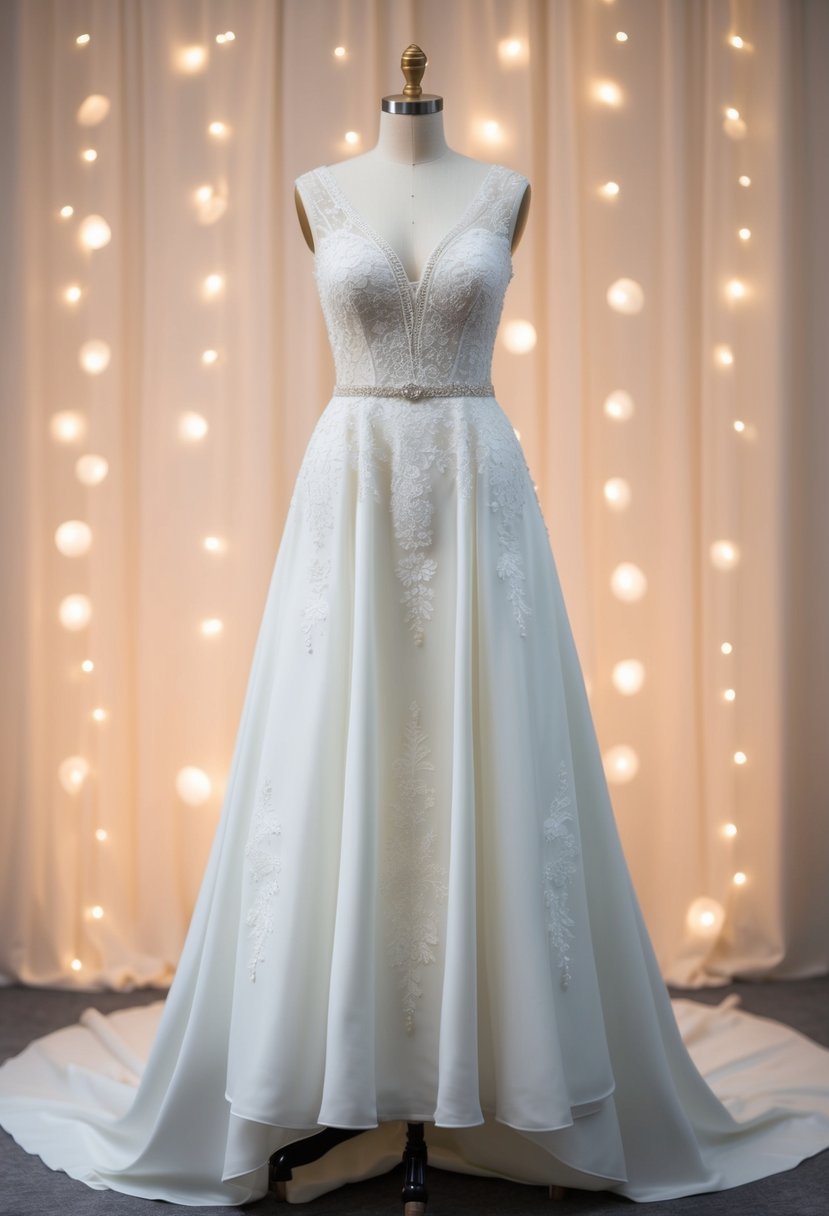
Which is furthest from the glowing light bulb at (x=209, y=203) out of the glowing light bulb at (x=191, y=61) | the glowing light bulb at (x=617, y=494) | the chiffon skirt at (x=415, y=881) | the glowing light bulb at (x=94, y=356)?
the chiffon skirt at (x=415, y=881)

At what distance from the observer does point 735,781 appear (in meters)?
3.21

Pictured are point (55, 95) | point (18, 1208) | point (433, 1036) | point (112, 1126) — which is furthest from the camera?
point (55, 95)

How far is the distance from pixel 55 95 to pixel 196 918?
6.83ft

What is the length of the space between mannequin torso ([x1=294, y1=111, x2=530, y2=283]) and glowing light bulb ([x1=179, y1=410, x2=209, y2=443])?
1070 mm

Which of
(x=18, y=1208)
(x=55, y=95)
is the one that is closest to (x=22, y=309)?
(x=55, y=95)

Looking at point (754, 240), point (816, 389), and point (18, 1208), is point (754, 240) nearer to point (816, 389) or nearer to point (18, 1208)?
point (816, 389)

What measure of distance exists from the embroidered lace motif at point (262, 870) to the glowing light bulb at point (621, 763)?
1.40m

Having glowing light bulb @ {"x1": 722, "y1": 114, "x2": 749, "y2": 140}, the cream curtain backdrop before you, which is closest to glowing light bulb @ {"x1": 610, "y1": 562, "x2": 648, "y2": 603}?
the cream curtain backdrop

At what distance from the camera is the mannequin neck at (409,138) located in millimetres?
2084

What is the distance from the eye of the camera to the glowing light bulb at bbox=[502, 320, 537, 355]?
312 cm

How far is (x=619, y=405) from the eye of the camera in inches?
124

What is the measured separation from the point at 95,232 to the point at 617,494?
1.43 metres

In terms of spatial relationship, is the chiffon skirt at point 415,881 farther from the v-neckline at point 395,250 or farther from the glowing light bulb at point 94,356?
the glowing light bulb at point 94,356

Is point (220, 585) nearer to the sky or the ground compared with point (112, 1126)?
nearer to the sky
